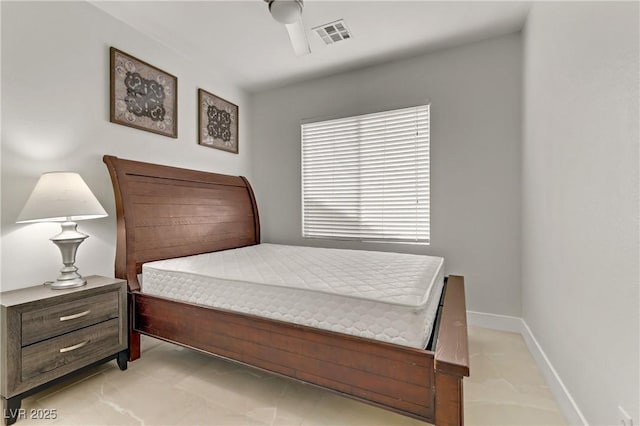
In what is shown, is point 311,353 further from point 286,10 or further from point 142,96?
point 142,96

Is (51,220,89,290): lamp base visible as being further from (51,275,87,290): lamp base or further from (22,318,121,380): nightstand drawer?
(22,318,121,380): nightstand drawer

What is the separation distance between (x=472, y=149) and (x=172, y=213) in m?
2.85

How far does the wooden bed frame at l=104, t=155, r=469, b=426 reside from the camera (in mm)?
1229

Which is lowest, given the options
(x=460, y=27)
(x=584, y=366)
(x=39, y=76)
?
(x=584, y=366)

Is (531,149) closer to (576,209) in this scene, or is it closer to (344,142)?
(576,209)

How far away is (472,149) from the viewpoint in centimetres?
283

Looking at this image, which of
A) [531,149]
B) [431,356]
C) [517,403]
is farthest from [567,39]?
[517,403]

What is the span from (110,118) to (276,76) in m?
1.84

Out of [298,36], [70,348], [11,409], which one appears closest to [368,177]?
[298,36]

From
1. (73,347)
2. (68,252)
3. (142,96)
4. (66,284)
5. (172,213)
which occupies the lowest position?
(73,347)

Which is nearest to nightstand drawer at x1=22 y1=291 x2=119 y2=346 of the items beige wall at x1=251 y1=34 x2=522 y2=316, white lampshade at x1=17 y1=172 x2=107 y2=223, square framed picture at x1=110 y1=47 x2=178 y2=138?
white lampshade at x1=17 y1=172 x2=107 y2=223

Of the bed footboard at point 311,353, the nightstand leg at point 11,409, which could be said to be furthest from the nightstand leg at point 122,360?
the nightstand leg at point 11,409

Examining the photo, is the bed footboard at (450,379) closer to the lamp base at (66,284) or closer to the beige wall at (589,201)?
the beige wall at (589,201)

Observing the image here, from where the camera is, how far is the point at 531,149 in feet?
7.66
